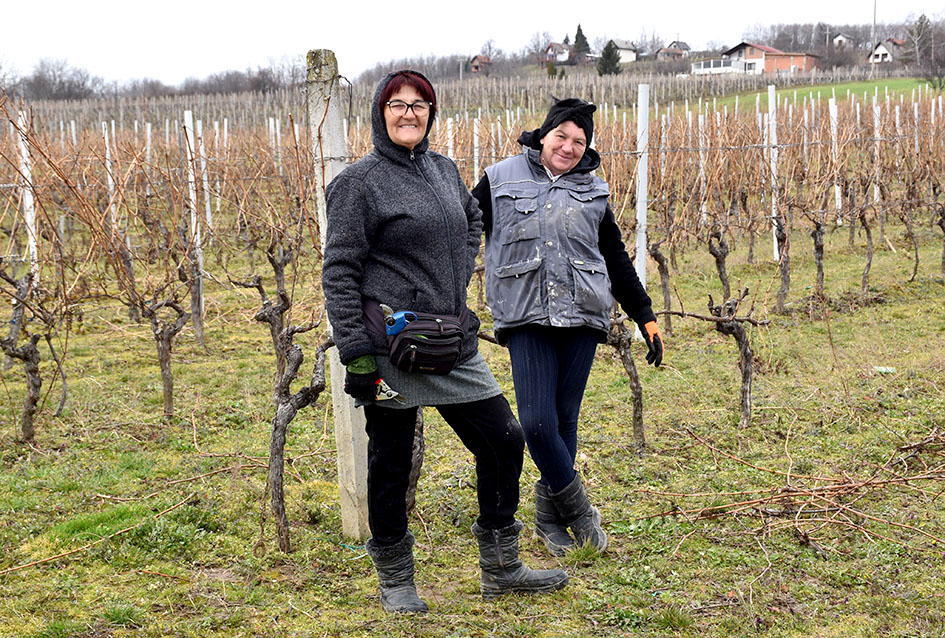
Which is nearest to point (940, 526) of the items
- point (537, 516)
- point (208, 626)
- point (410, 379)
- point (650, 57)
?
point (537, 516)

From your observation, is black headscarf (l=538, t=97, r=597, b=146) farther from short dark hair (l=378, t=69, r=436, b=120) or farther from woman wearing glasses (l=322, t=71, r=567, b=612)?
short dark hair (l=378, t=69, r=436, b=120)

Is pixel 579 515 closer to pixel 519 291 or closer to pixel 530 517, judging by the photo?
pixel 530 517

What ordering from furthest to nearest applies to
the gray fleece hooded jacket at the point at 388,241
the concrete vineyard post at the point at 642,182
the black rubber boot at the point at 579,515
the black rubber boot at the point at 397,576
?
1. the concrete vineyard post at the point at 642,182
2. the black rubber boot at the point at 579,515
3. the black rubber boot at the point at 397,576
4. the gray fleece hooded jacket at the point at 388,241

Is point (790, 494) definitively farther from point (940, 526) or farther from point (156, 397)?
point (156, 397)

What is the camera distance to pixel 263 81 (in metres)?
42.5

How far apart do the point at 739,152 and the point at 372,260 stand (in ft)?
33.6

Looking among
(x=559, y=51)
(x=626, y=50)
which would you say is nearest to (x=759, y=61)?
(x=626, y=50)

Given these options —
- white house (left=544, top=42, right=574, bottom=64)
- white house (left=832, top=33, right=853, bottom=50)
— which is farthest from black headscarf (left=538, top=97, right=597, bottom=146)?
white house (left=832, top=33, right=853, bottom=50)

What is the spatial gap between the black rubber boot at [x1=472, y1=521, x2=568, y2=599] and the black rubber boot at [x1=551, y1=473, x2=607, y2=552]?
0.30m

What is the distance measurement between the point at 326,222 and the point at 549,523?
139 cm

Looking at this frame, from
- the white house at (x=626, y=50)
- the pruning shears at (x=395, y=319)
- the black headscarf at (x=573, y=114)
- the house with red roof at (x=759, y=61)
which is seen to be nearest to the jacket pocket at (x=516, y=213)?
the black headscarf at (x=573, y=114)

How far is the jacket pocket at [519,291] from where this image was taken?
9.68 ft

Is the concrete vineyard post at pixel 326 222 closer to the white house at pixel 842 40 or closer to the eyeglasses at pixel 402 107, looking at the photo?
the eyeglasses at pixel 402 107

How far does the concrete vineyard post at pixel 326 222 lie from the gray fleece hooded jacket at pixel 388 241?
1.70 ft
